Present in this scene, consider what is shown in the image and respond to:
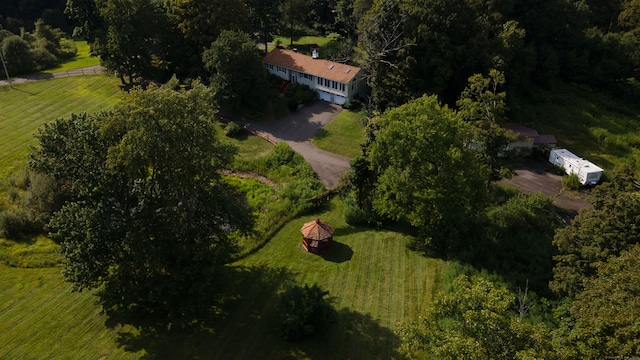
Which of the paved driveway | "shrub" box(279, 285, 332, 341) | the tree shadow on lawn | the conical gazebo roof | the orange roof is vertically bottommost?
the tree shadow on lawn

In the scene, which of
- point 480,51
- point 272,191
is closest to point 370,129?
point 272,191

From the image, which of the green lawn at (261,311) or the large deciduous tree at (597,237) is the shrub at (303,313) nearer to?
the green lawn at (261,311)

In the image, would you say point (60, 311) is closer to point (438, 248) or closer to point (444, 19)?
point (438, 248)

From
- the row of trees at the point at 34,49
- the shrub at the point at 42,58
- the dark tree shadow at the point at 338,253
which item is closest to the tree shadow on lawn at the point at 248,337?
the dark tree shadow at the point at 338,253

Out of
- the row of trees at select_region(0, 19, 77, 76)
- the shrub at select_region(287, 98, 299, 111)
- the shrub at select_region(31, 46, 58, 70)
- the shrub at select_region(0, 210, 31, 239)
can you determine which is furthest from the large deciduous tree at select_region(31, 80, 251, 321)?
the shrub at select_region(31, 46, 58, 70)

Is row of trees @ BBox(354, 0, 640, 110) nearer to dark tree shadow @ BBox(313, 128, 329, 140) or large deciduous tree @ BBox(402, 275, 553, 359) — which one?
dark tree shadow @ BBox(313, 128, 329, 140)
